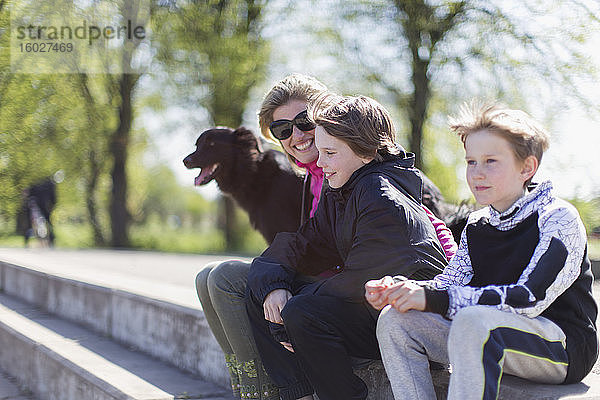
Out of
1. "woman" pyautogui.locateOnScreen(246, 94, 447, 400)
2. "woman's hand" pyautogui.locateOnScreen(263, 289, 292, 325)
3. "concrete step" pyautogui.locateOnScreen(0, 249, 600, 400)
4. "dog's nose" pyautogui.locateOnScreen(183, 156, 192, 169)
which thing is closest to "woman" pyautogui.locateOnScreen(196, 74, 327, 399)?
"woman" pyautogui.locateOnScreen(246, 94, 447, 400)

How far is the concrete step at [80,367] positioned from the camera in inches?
119

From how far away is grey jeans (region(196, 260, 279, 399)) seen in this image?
2.39 meters

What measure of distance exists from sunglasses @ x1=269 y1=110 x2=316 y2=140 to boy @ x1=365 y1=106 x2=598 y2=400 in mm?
877

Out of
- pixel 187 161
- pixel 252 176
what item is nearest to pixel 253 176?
pixel 252 176

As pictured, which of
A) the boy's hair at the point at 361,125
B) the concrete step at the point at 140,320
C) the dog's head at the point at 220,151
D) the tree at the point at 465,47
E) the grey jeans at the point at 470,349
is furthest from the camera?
the tree at the point at 465,47

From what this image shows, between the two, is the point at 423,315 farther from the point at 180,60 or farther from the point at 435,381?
the point at 180,60

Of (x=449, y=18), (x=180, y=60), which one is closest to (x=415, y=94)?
(x=449, y=18)

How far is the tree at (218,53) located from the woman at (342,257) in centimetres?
1289

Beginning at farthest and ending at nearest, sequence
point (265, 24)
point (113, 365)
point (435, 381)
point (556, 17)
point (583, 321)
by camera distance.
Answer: point (265, 24) → point (556, 17) → point (113, 365) → point (435, 381) → point (583, 321)

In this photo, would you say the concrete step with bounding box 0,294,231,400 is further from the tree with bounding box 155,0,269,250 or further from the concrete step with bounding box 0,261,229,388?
the tree with bounding box 155,0,269,250

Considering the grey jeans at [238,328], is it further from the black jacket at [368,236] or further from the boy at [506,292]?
the boy at [506,292]

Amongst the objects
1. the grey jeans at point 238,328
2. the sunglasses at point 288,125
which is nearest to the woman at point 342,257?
the grey jeans at point 238,328

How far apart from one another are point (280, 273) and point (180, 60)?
1393 centimetres

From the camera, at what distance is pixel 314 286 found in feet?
6.97
